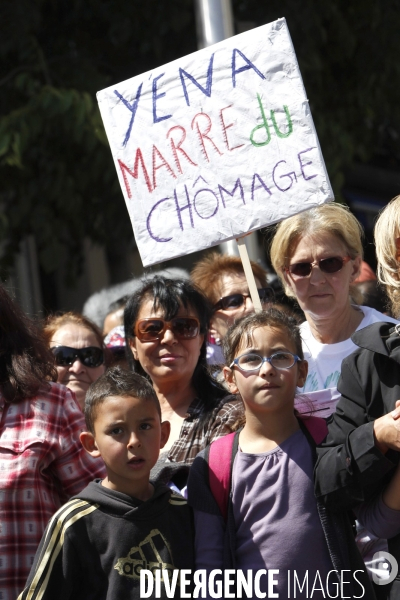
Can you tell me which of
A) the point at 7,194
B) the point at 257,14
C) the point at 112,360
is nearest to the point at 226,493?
the point at 112,360

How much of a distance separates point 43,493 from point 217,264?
5.50 feet

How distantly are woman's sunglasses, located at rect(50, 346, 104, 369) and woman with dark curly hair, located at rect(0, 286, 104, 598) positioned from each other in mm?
937

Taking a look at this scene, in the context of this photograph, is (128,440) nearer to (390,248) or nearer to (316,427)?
(316,427)

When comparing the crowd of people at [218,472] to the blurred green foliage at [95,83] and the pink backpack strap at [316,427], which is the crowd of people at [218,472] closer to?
the pink backpack strap at [316,427]

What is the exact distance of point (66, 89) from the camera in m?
5.85

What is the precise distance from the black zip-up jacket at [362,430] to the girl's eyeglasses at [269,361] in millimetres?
165

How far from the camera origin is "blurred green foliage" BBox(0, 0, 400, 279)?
559cm

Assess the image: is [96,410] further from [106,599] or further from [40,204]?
[40,204]

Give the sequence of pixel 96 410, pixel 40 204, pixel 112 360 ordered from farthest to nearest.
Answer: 1. pixel 40 204
2. pixel 112 360
3. pixel 96 410

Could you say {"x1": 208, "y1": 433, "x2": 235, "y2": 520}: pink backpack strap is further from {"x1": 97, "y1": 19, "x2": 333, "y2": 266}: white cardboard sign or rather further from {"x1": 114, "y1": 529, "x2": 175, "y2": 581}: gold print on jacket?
{"x1": 97, "y1": 19, "x2": 333, "y2": 266}: white cardboard sign

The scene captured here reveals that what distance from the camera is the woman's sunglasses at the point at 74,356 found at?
3.85m

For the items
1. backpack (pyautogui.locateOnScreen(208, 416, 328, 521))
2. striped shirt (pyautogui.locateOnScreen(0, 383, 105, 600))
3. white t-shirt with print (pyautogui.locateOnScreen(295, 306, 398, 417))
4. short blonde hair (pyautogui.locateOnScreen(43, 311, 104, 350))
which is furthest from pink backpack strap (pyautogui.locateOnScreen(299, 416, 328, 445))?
short blonde hair (pyautogui.locateOnScreen(43, 311, 104, 350))

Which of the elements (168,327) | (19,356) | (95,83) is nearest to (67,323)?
(168,327)

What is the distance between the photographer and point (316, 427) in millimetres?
2568
